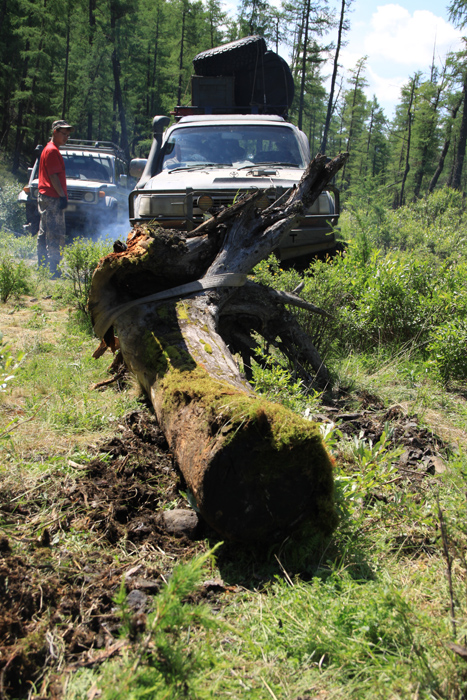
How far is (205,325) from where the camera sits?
305 cm

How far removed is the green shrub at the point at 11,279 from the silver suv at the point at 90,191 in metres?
4.78

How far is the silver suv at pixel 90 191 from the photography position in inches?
459

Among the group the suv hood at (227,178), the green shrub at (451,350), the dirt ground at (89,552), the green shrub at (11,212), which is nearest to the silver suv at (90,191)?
the suv hood at (227,178)

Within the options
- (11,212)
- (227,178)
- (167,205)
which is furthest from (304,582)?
(11,212)

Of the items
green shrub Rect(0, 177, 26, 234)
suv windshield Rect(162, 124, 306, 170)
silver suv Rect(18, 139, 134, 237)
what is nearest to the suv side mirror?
suv windshield Rect(162, 124, 306, 170)

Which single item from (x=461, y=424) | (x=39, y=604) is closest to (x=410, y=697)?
Answer: (x=39, y=604)

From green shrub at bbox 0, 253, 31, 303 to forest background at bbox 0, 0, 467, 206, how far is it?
18786mm

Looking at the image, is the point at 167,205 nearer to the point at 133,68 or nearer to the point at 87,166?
the point at 87,166

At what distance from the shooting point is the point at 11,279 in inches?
267

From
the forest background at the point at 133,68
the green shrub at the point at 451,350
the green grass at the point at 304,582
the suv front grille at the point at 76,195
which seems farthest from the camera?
the forest background at the point at 133,68

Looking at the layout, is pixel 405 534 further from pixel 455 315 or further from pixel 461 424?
pixel 455 315

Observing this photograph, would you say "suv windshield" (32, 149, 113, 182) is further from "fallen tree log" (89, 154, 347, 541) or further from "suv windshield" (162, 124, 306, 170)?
"fallen tree log" (89, 154, 347, 541)

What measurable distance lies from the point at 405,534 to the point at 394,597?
0.64 meters

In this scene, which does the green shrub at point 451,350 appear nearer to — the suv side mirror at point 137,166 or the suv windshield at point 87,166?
the suv side mirror at point 137,166
